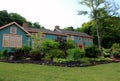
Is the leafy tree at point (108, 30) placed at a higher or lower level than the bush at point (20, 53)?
higher

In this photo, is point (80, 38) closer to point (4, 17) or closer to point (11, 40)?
point (4, 17)

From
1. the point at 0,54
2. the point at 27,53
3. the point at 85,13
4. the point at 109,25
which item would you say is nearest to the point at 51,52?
the point at 27,53

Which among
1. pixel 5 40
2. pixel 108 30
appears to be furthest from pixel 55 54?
pixel 108 30

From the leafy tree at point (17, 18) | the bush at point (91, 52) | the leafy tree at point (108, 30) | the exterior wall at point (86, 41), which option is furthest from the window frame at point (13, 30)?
the leafy tree at point (17, 18)

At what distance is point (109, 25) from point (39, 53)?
33355 mm

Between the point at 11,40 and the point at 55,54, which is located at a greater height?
the point at 11,40

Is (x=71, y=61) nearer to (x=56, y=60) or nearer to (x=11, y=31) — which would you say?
(x=56, y=60)

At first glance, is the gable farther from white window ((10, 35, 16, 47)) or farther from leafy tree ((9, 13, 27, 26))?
leafy tree ((9, 13, 27, 26))

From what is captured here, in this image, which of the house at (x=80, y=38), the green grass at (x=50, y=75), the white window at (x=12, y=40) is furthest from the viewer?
the house at (x=80, y=38)

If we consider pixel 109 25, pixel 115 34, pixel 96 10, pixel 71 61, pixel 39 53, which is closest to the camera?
pixel 71 61

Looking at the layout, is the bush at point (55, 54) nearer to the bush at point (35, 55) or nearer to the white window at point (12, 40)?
the bush at point (35, 55)

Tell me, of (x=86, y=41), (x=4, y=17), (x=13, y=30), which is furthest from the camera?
(x=4, y=17)

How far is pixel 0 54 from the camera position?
23562mm

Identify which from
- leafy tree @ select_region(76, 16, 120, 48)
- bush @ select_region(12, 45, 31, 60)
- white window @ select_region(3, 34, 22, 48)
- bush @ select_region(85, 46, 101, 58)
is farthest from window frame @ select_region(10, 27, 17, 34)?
bush @ select_region(85, 46, 101, 58)
